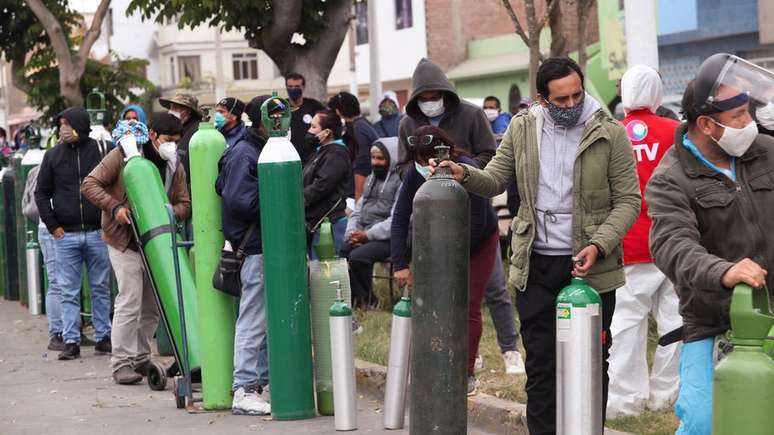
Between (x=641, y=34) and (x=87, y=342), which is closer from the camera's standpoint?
(x=641, y=34)

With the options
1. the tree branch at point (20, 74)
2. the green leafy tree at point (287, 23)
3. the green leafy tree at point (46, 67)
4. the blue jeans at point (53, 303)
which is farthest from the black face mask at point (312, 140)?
the tree branch at point (20, 74)

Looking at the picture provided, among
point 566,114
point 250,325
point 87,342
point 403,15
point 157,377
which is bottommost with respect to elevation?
point 87,342

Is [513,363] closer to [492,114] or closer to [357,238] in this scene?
[357,238]

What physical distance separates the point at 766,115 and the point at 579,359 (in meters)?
1.24

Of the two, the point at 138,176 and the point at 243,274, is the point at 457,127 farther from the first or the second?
the point at 138,176

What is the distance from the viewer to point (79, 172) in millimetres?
12031

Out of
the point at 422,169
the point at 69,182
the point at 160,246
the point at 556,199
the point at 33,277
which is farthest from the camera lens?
the point at 33,277

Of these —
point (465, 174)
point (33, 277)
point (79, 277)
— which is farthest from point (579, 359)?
point (33, 277)

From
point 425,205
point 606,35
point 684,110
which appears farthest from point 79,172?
point 606,35

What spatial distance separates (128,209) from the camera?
10.4 meters

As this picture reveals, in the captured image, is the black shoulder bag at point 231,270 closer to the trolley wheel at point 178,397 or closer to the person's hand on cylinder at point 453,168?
the trolley wheel at point 178,397

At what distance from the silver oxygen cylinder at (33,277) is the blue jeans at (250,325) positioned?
21.9ft

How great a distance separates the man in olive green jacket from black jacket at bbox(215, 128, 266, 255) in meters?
2.42

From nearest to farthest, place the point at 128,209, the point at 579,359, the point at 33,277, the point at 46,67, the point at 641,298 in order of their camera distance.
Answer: the point at 579,359 < the point at 641,298 < the point at 128,209 < the point at 33,277 < the point at 46,67
